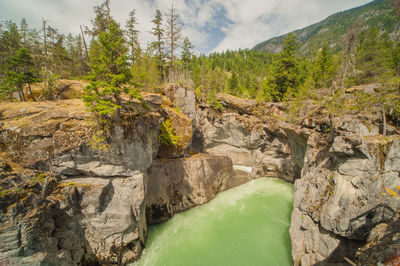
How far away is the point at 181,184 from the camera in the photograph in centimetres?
1262

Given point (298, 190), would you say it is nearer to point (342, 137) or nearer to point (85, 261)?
point (342, 137)

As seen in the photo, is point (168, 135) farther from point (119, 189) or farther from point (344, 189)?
point (344, 189)

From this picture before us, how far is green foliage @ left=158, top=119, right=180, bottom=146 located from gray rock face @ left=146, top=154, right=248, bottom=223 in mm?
1661

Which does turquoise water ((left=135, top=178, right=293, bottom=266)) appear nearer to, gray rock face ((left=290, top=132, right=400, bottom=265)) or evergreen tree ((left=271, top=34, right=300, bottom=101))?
gray rock face ((left=290, top=132, right=400, bottom=265))

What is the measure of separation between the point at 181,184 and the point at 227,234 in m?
5.16

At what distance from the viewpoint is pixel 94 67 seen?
6953mm

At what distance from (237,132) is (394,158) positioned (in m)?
13.8

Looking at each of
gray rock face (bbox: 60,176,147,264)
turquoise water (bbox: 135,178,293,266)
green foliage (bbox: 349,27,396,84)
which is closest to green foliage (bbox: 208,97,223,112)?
turquoise water (bbox: 135,178,293,266)

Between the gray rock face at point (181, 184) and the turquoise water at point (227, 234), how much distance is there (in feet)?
2.34

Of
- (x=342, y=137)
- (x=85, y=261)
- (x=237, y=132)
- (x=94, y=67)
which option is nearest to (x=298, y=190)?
(x=342, y=137)

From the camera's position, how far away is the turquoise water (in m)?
8.76

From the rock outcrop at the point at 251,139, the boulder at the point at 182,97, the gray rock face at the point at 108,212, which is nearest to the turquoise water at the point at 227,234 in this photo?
the gray rock face at the point at 108,212

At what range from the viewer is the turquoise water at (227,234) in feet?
28.7

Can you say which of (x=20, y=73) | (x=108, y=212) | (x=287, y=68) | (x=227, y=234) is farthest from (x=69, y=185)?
(x=287, y=68)
